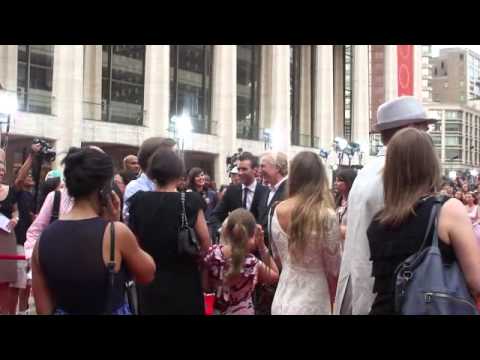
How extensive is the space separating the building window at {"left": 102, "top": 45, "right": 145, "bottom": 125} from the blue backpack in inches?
1410

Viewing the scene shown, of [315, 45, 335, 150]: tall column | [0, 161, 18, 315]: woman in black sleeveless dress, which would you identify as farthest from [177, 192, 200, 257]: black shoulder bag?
[315, 45, 335, 150]: tall column

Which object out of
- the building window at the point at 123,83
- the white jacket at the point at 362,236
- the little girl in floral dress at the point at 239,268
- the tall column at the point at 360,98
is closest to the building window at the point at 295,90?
the tall column at the point at 360,98

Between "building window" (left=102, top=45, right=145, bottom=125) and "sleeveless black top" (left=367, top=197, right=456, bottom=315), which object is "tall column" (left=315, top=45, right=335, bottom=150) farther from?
"sleeveless black top" (left=367, top=197, right=456, bottom=315)

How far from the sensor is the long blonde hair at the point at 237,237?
17.0 feet

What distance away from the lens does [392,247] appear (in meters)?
3.02

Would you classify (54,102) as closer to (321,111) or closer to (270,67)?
(270,67)

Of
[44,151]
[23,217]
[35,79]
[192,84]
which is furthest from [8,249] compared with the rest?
[192,84]

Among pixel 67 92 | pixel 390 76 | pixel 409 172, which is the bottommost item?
pixel 409 172

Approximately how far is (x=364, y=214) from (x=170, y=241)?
1.52 m

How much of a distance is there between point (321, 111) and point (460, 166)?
303ft

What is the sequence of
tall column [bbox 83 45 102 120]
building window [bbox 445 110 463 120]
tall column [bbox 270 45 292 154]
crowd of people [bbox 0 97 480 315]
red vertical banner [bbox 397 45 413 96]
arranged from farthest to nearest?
building window [bbox 445 110 463 120] < red vertical banner [bbox 397 45 413 96] < tall column [bbox 270 45 292 154] < tall column [bbox 83 45 102 120] < crowd of people [bbox 0 97 480 315]

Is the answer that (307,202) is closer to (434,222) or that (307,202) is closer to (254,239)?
(254,239)

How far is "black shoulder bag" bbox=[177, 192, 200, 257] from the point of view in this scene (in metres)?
4.57
